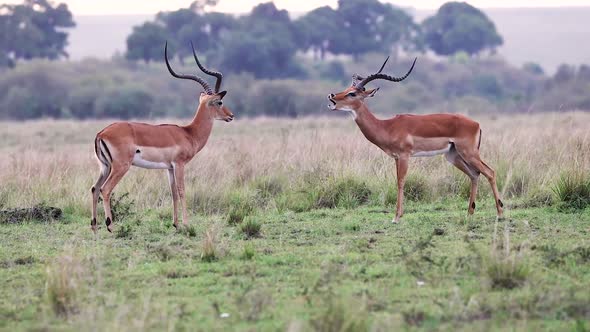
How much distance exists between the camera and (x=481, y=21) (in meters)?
66.6

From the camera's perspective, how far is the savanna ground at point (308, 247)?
20.2 feet

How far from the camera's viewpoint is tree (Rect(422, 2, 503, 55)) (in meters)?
66.1

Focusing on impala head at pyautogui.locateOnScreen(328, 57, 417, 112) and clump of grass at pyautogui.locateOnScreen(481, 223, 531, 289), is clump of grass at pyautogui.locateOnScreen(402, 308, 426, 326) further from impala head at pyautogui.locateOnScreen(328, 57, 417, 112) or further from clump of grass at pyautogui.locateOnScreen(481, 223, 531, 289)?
impala head at pyautogui.locateOnScreen(328, 57, 417, 112)

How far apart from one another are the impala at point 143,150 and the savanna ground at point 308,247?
43 centimetres

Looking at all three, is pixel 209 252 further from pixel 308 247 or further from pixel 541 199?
pixel 541 199

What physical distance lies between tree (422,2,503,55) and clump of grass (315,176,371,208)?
5514cm

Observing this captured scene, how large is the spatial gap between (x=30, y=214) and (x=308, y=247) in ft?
12.0

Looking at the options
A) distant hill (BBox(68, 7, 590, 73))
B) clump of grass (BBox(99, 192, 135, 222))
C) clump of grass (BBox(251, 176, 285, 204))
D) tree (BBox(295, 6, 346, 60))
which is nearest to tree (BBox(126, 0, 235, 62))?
tree (BBox(295, 6, 346, 60))

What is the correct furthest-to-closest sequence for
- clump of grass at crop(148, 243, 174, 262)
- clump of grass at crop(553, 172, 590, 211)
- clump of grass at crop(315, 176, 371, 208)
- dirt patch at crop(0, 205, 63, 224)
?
clump of grass at crop(315, 176, 371, 208) < dirt patch at crop(0, 205, 63, 224) < clump of grass at crop(553, 172, 590, 211) < clump of grass at crop(148, 243, 174, 262)

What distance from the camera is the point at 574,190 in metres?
10.7

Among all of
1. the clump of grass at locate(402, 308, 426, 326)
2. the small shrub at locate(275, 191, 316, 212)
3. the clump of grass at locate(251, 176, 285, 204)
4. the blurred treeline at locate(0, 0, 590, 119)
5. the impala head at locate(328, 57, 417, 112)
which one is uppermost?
the impala head at locate(328, 57, 417, 112)

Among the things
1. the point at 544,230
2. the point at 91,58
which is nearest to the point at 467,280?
the point at 544,230

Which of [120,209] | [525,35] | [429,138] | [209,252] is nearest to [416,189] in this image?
[429,138]

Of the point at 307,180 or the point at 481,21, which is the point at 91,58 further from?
the point at 307,180
